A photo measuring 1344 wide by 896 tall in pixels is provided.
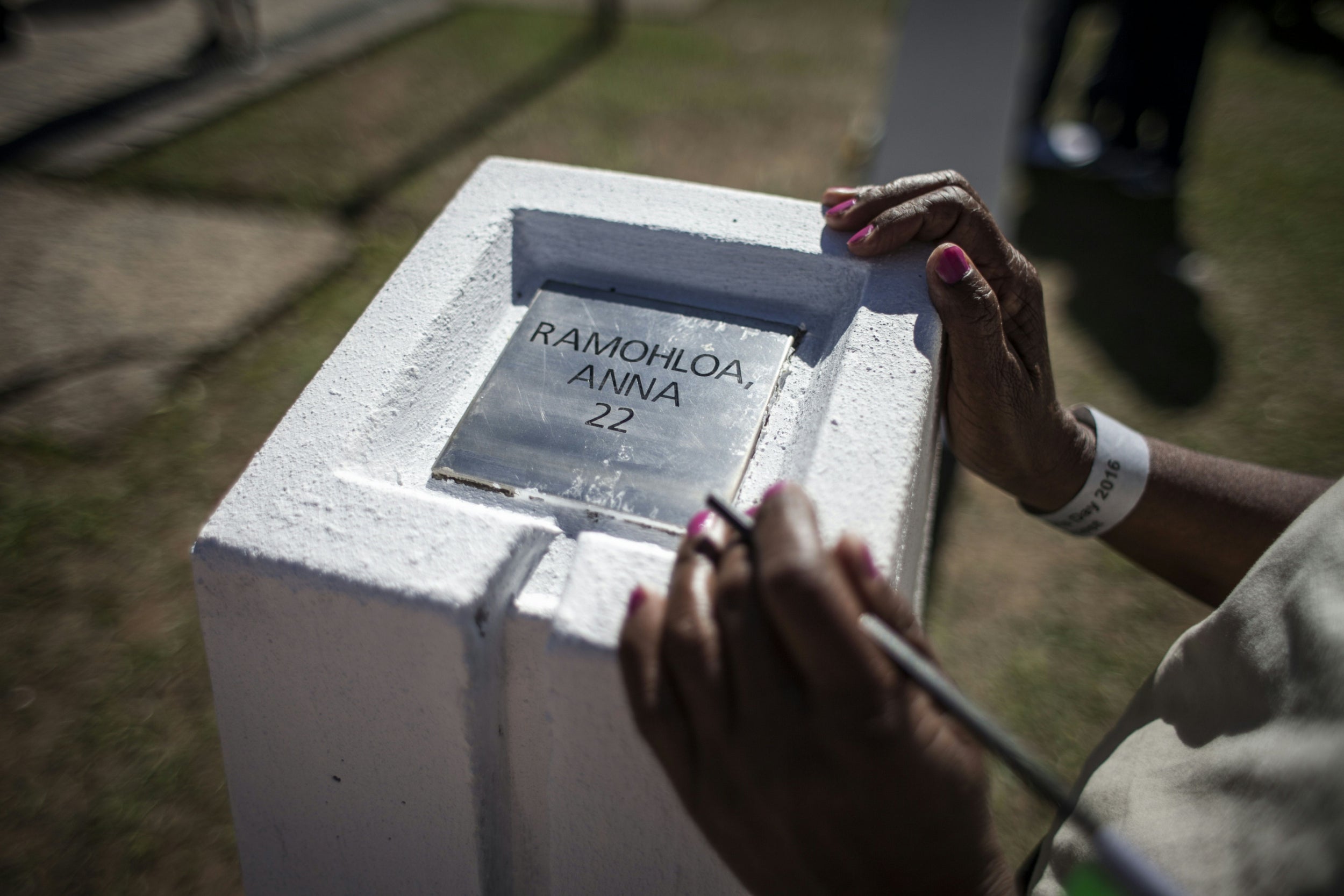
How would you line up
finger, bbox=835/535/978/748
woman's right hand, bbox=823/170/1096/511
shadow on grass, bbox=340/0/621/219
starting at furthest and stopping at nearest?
shadow on grass, bbox=340/0/621/219, woman's right hand, bbox=823/170/1096/511, finger, bbox=835/535/978/748

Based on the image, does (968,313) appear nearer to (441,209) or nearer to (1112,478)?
(1112,478)

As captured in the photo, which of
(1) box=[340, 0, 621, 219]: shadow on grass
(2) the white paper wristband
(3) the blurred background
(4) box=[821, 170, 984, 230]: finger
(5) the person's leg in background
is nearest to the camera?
(4) box=[821, 170, 984, 230]: finger

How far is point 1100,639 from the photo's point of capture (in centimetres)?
257

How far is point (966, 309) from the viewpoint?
135 centimetres

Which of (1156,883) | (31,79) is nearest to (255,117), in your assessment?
(31,79)

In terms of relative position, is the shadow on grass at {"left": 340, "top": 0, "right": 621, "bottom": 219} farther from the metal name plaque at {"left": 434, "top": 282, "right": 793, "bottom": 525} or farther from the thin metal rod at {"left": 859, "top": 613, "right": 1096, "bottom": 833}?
the thin metal rod at {"left": 859, "top": 613, "right": 1096, "bottom": 833}

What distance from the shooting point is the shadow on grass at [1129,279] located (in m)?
3.57

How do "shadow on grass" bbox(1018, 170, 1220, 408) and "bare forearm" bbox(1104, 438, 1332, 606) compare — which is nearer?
"bare forearm" bbox(1104, 438, 1332, 606)

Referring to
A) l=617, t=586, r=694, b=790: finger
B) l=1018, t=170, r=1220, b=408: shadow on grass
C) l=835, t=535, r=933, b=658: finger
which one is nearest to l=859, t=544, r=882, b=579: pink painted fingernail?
l=835, t=535, r=933, b=658: finger

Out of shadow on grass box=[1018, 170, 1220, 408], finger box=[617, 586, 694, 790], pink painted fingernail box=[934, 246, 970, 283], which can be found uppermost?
pink painted fingernail box=[934, 246, 970, 283]

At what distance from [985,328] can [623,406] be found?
634 mm

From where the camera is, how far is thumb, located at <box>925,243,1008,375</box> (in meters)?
1.33

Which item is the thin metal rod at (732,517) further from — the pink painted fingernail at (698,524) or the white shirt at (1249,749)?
the white shirt at (1249,749)

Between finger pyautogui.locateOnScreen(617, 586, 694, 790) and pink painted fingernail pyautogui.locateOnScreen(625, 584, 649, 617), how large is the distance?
0.06ft
